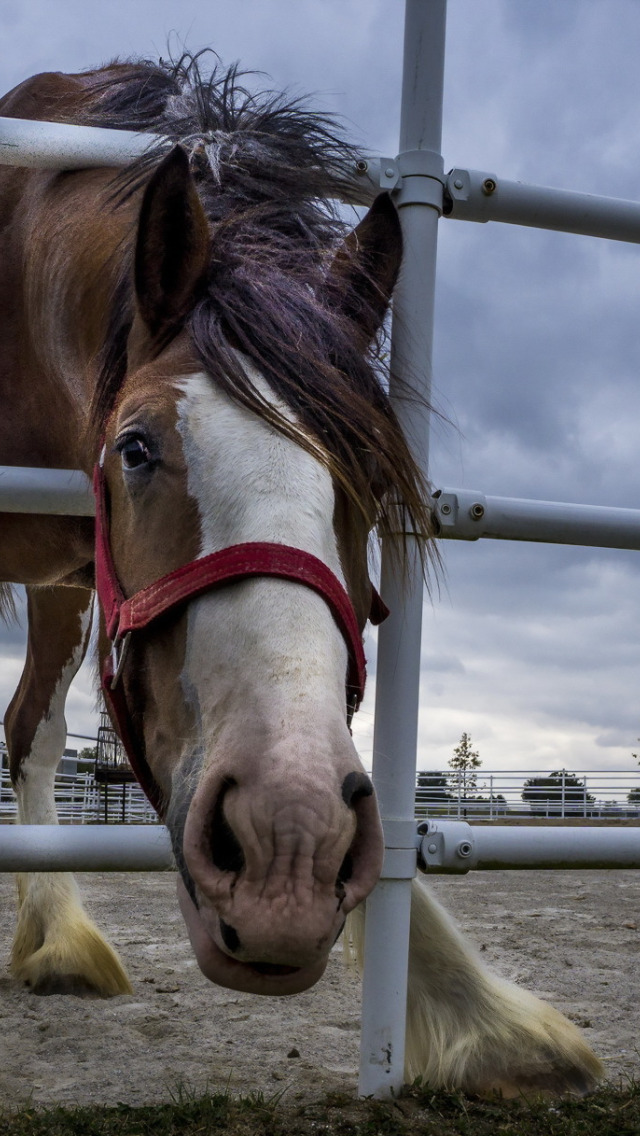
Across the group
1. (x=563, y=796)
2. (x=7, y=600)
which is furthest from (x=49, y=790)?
(x=563, y=796)

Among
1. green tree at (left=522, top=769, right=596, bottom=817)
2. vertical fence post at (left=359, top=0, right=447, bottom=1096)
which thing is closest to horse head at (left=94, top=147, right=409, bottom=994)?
vertical fence post at (left=359, top=0, right=447, bottom=1096)

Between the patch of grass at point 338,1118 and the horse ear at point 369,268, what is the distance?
1362 millimetres

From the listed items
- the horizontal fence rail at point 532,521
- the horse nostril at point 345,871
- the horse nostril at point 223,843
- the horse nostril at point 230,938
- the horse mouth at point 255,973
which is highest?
the horizontal fence rail at point 532,521

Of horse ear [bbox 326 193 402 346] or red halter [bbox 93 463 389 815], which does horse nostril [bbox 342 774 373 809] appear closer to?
red halter [bbox 93 463 389 815]

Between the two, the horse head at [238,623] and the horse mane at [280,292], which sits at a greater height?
the horse mane at [280,292]

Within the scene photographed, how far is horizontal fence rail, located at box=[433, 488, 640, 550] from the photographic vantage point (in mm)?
1942

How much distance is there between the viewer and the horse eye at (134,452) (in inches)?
59.1

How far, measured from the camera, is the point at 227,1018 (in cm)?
251

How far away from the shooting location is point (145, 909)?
4465 millimetres

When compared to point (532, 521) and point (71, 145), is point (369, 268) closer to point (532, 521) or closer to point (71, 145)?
point (532, 521)

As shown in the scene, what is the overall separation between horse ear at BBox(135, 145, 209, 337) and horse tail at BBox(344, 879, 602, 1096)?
1.30m

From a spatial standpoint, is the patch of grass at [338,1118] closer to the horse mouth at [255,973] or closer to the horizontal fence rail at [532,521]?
the horse mouth at [255,973]

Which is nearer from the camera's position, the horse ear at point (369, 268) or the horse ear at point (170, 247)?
the horse ear at point (170, 247)

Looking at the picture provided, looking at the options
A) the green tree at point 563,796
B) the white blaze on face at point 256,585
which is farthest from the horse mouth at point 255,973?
the green tree at point 563,796
